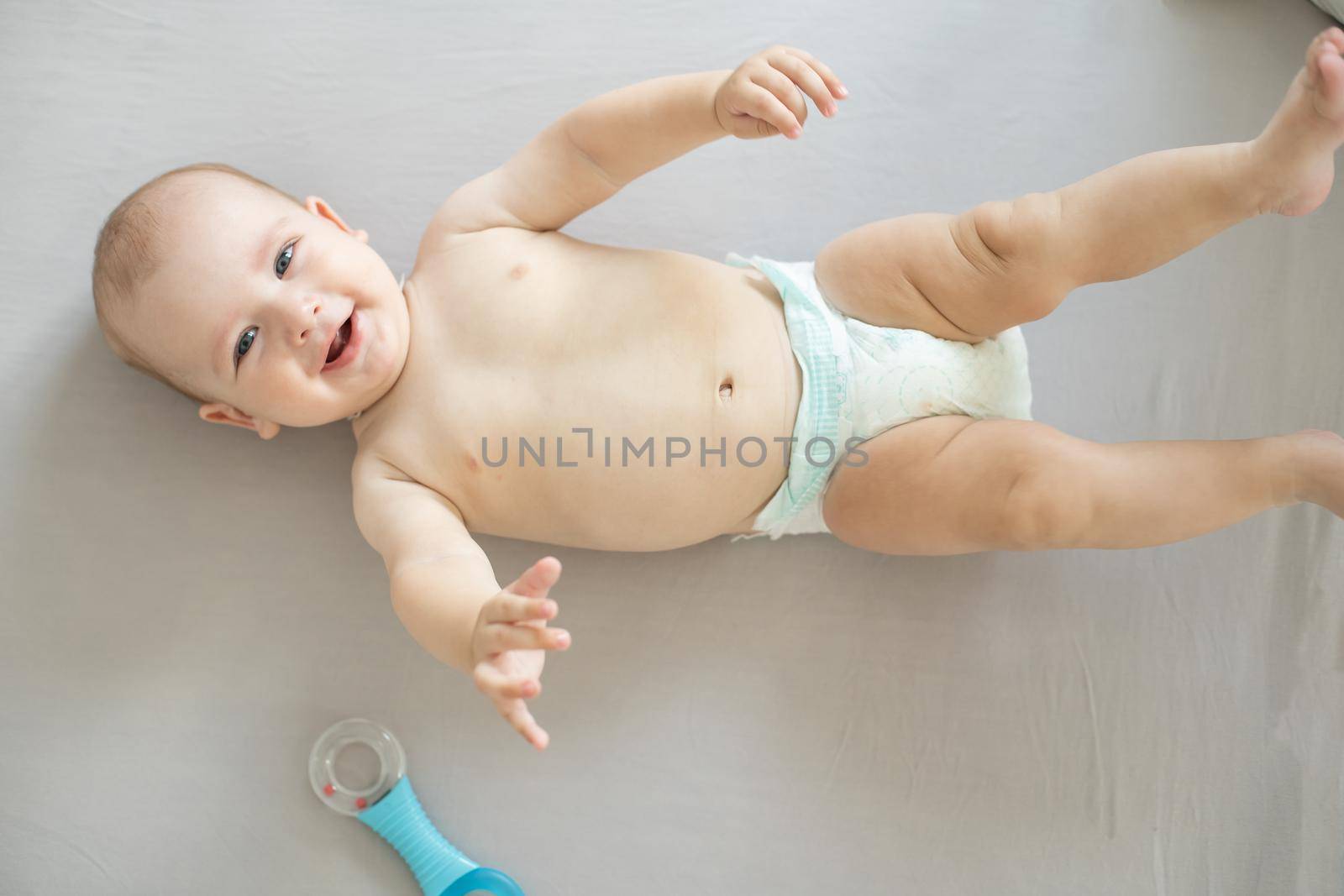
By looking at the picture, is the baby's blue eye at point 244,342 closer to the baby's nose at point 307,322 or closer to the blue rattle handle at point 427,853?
the baby's nose at point 307,322

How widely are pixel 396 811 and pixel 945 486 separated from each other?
0.80m

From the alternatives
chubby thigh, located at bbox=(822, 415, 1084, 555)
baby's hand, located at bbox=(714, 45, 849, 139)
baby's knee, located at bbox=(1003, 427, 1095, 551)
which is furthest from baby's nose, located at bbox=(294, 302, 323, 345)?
baby's knee, located at bbox=(1003, 427, 1095, 551)

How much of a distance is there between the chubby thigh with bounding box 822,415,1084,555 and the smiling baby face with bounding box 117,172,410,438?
1.96ft

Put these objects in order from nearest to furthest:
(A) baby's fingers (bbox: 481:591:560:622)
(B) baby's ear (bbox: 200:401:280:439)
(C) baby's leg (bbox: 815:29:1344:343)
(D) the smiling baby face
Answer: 1. (A) baby's fingers (bbox: 481:591:560:622)
2. (C) baby's leg (bbox: 815:29:1344:343)
3. (D) the smiling baby face
4. (B) baby's ear (bbox: 200:401:280:439)

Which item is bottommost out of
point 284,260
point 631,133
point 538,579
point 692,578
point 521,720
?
point 692,578

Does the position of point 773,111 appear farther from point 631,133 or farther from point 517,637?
point 517,637

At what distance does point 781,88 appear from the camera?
1024 millimetres

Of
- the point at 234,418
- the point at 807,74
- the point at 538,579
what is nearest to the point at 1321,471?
the point at 807,74

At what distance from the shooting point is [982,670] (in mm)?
1228

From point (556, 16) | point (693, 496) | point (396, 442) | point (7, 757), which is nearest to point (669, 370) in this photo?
point (693, 496)

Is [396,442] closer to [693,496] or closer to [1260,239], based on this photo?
[693,496]

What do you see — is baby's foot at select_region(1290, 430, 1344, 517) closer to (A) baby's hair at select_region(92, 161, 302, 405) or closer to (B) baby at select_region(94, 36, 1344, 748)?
(B) baby at select_region(94, 36, 1344, 748)

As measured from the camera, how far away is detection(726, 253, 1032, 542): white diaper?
112cm

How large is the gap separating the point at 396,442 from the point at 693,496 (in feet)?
1.24
